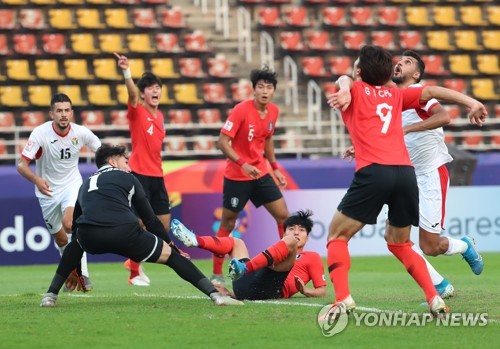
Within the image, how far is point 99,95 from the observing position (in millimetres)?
23953

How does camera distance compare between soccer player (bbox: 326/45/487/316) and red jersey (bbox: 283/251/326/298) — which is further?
red jersey (bbox: 283/251/326/298)

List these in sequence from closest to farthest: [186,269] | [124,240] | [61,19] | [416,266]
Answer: [416,266], [124,240], [186,269], [61,19]

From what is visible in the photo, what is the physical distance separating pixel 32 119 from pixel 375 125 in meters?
15.7

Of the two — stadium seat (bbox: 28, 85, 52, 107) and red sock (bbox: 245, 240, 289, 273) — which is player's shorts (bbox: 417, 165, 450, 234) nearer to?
red sock (bbox: 245, 240, 289, 273)

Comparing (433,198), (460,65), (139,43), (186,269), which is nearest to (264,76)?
(433,198)

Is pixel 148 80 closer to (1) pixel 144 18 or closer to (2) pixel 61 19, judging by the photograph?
(2) pixel 61 19

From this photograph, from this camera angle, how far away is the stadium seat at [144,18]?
25516mm

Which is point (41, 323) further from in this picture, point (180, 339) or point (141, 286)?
point (141, 286)

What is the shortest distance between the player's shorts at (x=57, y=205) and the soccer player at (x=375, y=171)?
500 centimetres

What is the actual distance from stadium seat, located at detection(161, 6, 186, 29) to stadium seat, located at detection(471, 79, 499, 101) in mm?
7280

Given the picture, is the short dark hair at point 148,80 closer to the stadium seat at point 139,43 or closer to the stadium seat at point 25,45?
the stadium seat at point 25,45

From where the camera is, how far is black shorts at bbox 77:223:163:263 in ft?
30.1

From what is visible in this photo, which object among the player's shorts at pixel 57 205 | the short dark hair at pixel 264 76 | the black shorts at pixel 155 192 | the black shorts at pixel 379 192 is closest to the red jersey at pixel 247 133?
the short dark hair at pixel 264 76

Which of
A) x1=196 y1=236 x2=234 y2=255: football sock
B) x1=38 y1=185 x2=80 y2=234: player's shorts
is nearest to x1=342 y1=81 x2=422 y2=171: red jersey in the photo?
x1=196 y1=236 x2=234 y2=255: football sock
